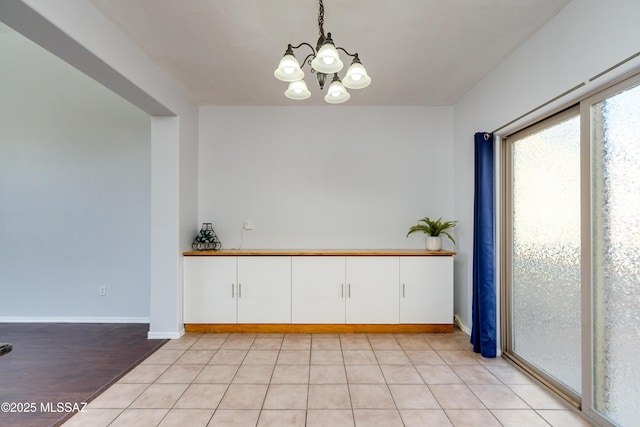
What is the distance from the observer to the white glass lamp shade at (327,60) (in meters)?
1.69

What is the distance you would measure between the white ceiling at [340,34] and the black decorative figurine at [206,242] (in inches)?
64.7

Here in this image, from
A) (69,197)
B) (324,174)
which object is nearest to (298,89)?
(324,174)

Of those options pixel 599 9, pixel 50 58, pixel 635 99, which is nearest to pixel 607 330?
pixel 635 99

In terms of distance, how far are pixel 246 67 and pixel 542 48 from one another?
241cm

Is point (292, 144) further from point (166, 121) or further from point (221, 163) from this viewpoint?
point (166, 121)

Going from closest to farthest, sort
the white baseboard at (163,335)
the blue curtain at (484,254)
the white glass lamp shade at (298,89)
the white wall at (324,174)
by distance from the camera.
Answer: the white glass lamp shade at (298,89), the blue curtain at (484,254), the white baseboard at (163,335), the white wall at (324,174)

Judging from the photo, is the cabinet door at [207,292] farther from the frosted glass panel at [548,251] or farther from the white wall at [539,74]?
the frosted glass panel at [548,251]

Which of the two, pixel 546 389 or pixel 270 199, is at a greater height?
pixel 270 199

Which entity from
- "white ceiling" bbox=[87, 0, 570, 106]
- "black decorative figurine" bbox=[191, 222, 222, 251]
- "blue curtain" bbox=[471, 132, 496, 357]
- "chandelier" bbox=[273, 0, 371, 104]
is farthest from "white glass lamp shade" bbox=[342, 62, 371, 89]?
"black decorative figurine" bbox=[191, 222, 222, 251]

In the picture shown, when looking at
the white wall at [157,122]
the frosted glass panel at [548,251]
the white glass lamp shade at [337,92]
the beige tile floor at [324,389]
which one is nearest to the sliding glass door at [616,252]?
the frosted glass panel at [548,251]

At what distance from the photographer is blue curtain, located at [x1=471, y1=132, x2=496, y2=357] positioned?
2.88 meters

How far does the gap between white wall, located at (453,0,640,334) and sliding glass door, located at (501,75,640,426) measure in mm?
172

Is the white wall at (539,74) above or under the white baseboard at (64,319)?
above

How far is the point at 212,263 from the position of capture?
3.54 meters
